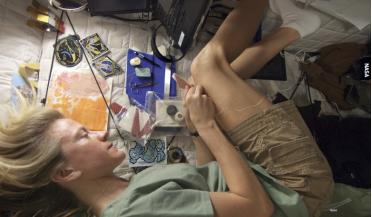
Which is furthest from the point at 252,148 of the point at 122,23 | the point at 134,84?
the point at 122,23

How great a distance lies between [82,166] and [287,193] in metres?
0.59

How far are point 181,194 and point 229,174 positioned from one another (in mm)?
150

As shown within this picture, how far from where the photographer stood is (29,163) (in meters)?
0.97

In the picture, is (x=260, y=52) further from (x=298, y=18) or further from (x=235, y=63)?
(x=298, y=18)

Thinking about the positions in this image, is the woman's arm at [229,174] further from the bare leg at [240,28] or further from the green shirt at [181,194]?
the bare leg at [240,28]

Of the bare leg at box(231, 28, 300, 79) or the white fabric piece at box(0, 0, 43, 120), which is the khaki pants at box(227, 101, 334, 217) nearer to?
the bare leg at box(231, 28, 300, 79)

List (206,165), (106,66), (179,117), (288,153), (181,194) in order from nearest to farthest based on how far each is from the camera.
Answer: (181,194)
(288,153)
(206,165)
(179,117)
(106,66)

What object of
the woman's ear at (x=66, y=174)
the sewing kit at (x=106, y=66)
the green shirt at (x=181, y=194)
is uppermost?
the sewing kit at (x=106, y=66)

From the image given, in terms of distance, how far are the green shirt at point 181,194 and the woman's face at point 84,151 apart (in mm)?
107

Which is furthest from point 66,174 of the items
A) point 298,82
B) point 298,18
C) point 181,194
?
point 298,82

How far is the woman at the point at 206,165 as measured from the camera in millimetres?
936

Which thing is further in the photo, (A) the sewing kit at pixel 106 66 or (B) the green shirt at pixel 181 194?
(A) the sewing kit at pixel 106 66

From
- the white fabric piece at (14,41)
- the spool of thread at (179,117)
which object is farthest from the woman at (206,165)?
the white fabric piece at (14,41)

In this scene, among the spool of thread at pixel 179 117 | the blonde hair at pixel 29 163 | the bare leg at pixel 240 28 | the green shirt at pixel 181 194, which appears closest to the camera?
the green shirt at pixel 181 194
